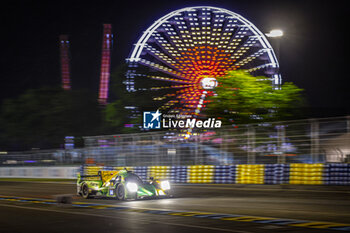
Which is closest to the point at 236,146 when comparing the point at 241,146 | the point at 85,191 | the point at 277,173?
the point at 241,146

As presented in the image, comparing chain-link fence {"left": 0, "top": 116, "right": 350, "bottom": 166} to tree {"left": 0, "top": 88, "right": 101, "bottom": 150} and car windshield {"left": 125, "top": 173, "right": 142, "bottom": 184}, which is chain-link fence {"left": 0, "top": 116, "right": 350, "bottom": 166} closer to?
car windshield {"left": 125, "top": 173, "right": 142, "bottom": 184}

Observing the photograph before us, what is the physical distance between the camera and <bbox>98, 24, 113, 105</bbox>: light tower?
88375mm

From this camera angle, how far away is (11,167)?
1735 inches

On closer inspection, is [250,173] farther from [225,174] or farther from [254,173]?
[225,174]

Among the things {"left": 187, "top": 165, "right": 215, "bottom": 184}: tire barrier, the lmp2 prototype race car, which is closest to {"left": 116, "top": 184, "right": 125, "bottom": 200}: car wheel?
the lmp2 prototype race car

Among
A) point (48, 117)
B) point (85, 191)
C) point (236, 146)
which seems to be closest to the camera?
point (85, 191)

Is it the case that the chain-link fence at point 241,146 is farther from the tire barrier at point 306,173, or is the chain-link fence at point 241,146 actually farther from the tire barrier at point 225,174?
the tire barrier at point 306,173

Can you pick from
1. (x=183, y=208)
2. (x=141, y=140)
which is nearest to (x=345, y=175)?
(x=183, y=208)

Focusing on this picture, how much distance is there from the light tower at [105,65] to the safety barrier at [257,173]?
60.9 metres

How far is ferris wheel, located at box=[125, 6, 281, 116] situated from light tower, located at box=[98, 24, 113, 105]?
48374 mm

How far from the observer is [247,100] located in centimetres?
3472

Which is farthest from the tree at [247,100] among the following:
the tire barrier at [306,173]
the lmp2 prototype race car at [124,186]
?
the lmp2 prototype race car at [124,186]

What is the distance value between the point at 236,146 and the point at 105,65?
74.9m

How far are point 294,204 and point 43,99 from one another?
7034 centimetres
